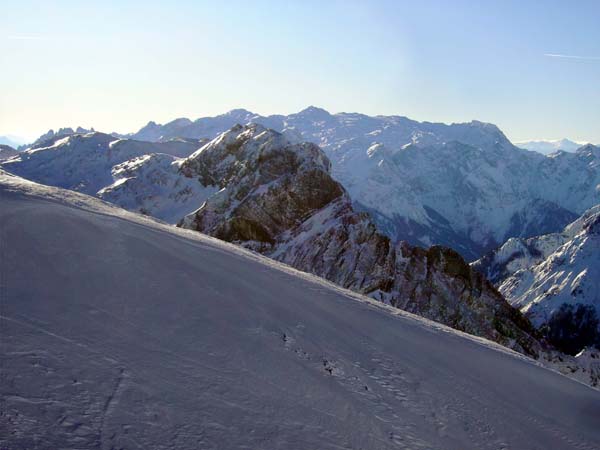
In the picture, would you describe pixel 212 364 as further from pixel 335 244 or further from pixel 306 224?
pixel 306 224

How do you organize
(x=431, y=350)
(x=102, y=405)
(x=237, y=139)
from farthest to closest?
1. (x=237, y=139)
2. (x=431, y=350)
3. (x=102, y=405)

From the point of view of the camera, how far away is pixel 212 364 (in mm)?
12844

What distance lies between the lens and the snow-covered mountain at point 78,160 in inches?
6471

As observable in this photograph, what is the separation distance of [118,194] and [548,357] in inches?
4316

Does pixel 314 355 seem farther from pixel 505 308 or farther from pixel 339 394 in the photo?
pixel 505 308

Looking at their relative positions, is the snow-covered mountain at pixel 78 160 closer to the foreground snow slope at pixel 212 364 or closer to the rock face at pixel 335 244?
the rock face at pixel 335 244

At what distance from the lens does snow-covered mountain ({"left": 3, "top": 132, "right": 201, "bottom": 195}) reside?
539 feet

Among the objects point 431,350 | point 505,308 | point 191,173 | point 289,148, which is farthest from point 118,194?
point 431,350

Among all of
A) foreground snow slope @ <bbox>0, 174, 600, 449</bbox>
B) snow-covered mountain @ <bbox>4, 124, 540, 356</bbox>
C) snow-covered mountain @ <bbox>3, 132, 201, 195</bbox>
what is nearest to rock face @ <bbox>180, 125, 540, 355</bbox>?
snow-covered mountain @ <bbox>4, 124, 540, 356</bbox>

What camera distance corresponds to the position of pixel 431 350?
65.4ft

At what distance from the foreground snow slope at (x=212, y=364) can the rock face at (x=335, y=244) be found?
37.5m

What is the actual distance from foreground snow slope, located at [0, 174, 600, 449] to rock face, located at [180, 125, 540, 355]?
37.5 metres

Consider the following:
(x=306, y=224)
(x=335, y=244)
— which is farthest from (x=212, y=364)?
(x=306, y=224)

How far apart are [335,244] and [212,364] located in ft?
186
